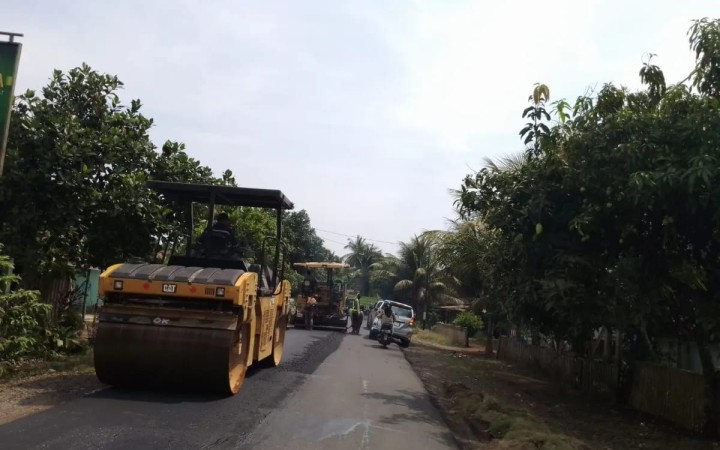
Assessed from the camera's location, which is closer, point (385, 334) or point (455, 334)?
point (385, 334)

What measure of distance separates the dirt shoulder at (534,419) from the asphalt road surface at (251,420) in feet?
1.81

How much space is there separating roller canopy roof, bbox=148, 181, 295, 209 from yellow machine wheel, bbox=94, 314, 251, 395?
2825 mm

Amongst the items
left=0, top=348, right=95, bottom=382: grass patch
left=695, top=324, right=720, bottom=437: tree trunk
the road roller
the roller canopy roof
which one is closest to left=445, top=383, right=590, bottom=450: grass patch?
left=695, top=324, right=720, bottom=437: tree trunk

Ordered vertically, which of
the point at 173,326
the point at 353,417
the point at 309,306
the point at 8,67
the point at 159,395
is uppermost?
the point at 8,67

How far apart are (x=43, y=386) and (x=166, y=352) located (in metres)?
2.16

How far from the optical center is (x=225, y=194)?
11422 millimetres

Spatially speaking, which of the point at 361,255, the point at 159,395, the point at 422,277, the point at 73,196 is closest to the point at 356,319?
the point at 422,277

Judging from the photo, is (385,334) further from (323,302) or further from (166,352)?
(166,352)

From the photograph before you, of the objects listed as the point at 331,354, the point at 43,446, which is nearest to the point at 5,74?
the point at 43,446

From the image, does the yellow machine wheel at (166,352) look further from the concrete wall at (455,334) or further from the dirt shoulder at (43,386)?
the concrete wall at (455,334)

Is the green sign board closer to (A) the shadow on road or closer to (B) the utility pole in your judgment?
(B) the utility pole

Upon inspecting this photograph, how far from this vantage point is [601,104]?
1201 cm

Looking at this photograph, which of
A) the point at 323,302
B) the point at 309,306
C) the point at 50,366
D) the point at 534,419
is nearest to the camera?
the point at 534,419

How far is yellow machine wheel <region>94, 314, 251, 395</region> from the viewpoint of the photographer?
29.0 ft
